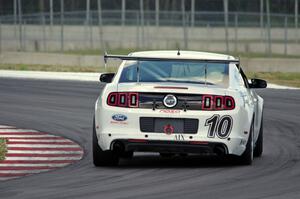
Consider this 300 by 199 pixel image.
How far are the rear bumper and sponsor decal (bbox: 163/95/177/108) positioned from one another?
0.40 metres

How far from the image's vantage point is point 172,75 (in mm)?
13070

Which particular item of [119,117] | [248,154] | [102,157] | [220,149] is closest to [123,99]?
[119,117]

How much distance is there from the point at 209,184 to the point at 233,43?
3582 cm

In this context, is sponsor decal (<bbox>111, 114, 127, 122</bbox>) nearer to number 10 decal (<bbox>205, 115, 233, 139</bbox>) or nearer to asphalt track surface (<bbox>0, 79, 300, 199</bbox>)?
asphalt track surface (<bbox>0, 79, 300, 199</bbox>)

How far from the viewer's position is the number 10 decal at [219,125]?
12.4 meters

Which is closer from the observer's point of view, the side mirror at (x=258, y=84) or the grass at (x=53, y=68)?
the side mirror at (x=258, y=84)

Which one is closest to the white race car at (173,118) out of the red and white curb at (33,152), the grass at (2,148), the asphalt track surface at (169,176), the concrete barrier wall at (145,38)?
the asphalt track surface at (169,176)

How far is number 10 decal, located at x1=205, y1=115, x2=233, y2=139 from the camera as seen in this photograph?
40.5 feet

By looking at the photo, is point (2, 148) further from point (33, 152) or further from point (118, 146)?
point (118, 146)

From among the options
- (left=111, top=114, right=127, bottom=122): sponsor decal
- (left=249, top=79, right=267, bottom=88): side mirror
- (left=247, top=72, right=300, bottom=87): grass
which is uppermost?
(left=249, top=79, right=267, bottom=88): side mirror

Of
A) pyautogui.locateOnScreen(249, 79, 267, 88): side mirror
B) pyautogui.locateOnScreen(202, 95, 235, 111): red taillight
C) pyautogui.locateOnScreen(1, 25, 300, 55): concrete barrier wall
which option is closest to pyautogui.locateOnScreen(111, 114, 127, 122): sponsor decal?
pyautogui.locateOnScreen(202, 95, 235, 111): red taillight

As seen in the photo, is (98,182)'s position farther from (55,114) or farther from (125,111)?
(55,114)

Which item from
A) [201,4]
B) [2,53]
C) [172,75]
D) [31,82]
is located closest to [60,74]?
[31,82]

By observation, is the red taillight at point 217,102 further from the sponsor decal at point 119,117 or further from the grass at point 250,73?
the grass at point 250,73
